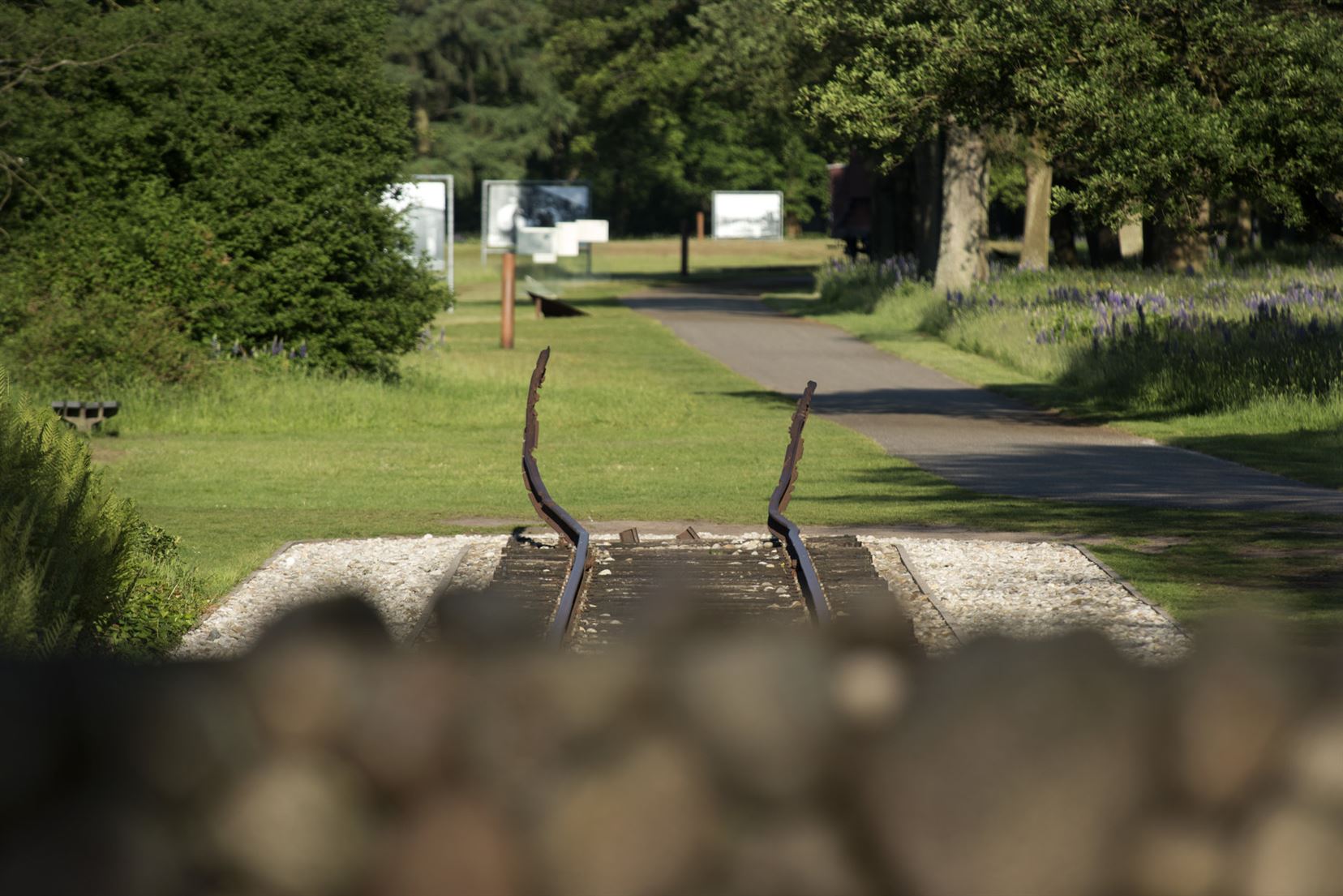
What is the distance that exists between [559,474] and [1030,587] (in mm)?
6628

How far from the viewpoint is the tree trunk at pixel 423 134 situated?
89188mm

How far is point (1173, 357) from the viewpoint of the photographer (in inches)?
897

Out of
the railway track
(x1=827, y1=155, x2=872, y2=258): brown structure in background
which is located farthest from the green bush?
(x1=827, y1=155, x2=872, y2=258): brown structure in background

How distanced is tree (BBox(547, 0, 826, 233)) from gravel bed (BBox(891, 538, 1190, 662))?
3214 cm

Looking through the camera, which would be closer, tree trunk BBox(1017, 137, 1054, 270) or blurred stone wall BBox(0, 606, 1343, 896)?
blurred stone wall BBox(0, 606, 1343, 896)

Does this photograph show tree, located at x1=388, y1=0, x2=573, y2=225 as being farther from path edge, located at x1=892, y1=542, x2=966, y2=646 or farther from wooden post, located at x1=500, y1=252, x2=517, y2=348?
path edge, located at x1=892, y1=542, x2=966, y2=646

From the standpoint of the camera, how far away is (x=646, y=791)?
1.12 metres

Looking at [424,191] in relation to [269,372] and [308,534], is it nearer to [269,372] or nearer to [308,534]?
[269,372]

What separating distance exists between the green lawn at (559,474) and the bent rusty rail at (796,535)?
65.1 inches

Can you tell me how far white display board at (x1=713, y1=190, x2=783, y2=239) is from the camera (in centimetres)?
9469

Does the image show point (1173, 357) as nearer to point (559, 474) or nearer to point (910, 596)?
point (559, 474)

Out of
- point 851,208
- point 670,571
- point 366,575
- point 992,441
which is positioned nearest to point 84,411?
point 366,575

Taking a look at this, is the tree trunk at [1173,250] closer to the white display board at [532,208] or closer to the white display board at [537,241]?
the white display board at [537,241]

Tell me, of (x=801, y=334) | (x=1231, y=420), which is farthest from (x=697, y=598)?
(x=801, y=334)
